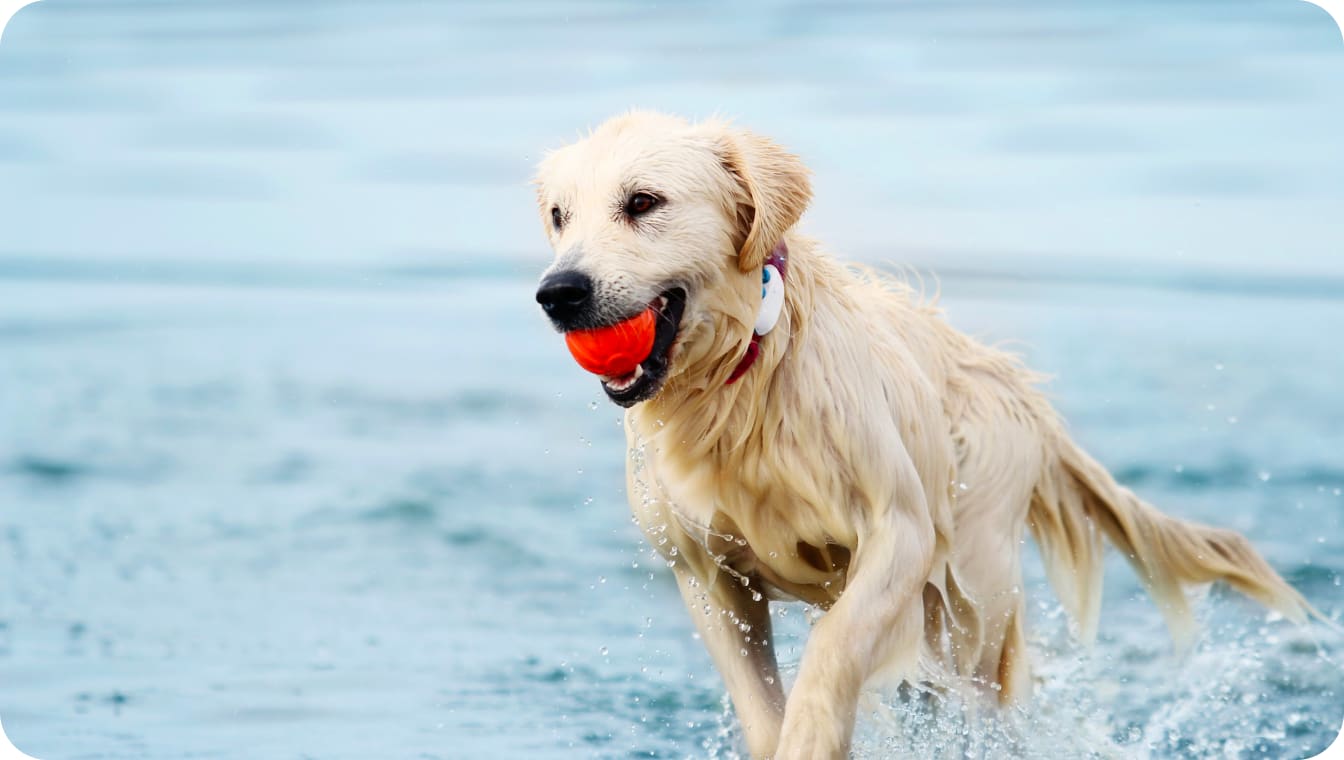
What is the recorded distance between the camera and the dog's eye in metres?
3.89

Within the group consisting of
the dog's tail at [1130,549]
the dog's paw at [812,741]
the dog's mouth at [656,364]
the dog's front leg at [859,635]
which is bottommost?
the dog's tail at [1130,549]

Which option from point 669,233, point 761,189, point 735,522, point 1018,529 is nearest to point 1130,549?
point 1018,529

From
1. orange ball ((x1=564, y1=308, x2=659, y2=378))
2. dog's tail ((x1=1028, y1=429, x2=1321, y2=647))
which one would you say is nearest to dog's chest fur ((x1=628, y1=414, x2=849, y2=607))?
orange ball ((x1=564, y1=308, x2=659, y2=378))

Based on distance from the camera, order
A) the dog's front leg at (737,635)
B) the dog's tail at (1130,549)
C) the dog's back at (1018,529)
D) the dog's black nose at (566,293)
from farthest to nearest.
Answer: the dog's tail at (1130,549) < the dog's back at (1018,529) < the dog's front leg at (737,635) < the dog's black nose at (566,293)

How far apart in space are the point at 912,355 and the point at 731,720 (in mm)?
1535

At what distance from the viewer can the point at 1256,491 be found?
10.3 metres

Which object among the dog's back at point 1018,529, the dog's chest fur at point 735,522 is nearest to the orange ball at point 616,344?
the dog's chest fur at point 735,522

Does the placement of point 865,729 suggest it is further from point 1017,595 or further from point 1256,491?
point 1256,491

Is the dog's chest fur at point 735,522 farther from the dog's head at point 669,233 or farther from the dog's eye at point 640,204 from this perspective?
the dog's eye at point 640,204

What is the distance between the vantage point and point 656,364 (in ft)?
12.7

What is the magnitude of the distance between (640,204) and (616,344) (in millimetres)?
347

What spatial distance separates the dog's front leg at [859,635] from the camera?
3.87 m

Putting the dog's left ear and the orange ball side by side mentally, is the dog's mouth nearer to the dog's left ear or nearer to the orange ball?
the orange ball

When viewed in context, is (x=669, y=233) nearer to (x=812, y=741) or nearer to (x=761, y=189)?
(x=761, y=189)
